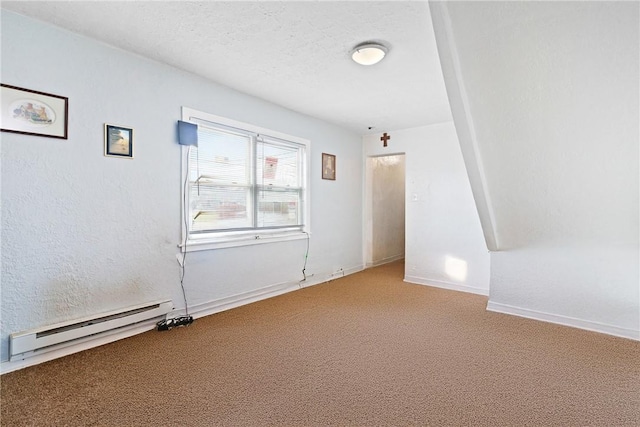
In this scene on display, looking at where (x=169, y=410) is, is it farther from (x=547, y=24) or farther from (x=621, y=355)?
(x=621, y=355)

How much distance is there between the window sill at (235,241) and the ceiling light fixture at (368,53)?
2.15 m

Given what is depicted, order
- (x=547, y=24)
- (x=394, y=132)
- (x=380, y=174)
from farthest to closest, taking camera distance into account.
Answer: (x=380, y=174), (x=394, y=132), (x=547, y=24)

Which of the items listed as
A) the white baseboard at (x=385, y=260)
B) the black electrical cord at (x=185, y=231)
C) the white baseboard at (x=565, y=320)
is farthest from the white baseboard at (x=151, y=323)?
the white baseboard at (x=565, y=320)

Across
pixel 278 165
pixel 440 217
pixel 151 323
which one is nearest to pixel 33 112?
pixel 151 323

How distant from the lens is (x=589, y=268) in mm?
2789

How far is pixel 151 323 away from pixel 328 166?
299 centimetres

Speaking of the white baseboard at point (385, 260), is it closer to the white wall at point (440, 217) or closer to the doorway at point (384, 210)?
the doorway at point (384, 210)

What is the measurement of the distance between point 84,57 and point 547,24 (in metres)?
3.11

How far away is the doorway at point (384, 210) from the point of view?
17.4 feet

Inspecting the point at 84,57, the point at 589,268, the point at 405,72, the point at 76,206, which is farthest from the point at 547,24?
the point at 76,206

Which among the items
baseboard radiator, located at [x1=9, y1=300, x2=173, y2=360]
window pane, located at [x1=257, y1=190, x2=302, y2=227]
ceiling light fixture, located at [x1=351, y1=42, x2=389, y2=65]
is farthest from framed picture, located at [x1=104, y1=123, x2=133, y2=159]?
ceiling light fixture, located at [x1=351, y1=42, x2=389, y2=65]

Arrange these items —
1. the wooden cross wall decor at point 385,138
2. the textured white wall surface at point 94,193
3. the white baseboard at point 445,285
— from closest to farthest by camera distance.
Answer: the textured white wall surface at point 94,193 → the white baseboard at point 445,285 → the wooden cross wall decor at point 385,138

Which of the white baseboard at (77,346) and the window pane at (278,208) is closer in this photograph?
the white baseboard at (77,346)

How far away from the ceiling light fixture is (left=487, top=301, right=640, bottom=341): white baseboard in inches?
111
